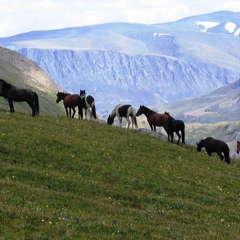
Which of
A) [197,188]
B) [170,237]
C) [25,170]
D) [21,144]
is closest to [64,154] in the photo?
[21,144]

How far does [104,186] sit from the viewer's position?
28.4m

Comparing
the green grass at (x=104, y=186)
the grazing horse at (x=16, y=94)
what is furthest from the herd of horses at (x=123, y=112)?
the green grass at (x=104, y=186)

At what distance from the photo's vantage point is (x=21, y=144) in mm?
34062

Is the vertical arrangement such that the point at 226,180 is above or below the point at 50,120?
below

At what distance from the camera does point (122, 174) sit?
3206 cm

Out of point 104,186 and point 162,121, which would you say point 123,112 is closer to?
point 162,121

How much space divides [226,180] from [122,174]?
389 inches

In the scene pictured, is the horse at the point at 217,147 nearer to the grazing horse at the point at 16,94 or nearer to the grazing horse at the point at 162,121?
the grazing horse at the point at 162,121

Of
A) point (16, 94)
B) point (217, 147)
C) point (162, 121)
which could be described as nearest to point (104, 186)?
point (16, 94)

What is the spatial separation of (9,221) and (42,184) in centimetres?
826

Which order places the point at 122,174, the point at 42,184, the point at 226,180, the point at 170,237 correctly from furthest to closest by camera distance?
the point at 226,180
the point at 122,174
the point at 42,184
the point at 170,237

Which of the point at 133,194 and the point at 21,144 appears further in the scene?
the point at 21,144

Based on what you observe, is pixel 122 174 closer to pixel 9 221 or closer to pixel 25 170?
pixel 25 170

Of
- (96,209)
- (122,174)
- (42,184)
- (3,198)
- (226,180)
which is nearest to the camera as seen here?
(3,198)
